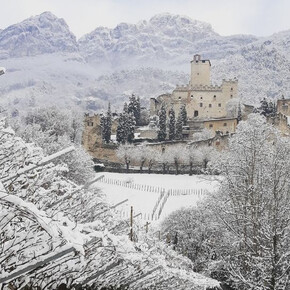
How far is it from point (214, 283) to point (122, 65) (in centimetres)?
19043

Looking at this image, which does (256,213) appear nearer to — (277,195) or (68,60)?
(277,195)

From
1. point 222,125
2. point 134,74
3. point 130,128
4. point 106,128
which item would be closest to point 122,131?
point 130,128

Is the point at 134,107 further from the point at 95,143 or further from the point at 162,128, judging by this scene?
the point at 95,143

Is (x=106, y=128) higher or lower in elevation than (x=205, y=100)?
lower

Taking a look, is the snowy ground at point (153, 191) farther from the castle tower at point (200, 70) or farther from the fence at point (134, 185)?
the castle tower at point (200, 70)

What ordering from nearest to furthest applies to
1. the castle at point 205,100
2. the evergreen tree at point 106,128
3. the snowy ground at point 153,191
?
1. the snowy ground at point 153,191
2. the evergreen tree at point 106,128
3. the castle at point 205,100

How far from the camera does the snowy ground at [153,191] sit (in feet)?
107

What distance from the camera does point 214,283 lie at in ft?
30.8

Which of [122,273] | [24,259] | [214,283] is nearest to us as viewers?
[24,259]

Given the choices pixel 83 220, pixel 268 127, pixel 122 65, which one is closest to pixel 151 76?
pixel 122 65

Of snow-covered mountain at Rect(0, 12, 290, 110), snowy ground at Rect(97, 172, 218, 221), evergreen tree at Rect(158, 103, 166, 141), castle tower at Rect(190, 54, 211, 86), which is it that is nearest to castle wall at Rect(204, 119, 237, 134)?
evergreen tree at Rect(158, 103, 166, 141)

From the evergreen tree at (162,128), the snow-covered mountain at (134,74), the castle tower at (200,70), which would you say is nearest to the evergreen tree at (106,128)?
the evergreen tree at (162,128)

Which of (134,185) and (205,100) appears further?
(205,100)

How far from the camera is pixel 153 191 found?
1590 inches
